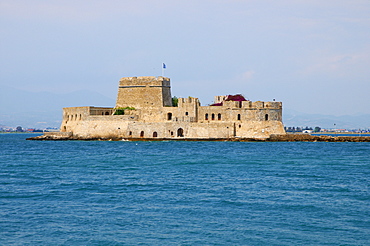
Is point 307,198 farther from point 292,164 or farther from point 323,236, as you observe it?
point 292,164

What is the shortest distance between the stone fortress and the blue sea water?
2081 cm

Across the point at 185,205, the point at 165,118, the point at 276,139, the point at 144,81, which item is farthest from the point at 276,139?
the point at 185,205

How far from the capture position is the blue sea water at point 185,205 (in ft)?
33.5

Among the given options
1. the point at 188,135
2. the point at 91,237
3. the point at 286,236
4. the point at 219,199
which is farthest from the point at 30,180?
the point at 188,135

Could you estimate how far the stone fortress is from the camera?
42.8 metres

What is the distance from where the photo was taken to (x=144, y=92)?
47.8 meters

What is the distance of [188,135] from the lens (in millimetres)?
43062

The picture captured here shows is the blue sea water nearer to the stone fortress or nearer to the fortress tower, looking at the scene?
the stone fortress

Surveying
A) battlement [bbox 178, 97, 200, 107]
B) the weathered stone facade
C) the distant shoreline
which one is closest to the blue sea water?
the distant shoreline

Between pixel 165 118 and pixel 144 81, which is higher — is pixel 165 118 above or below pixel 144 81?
below

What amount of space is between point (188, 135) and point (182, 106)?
Result: 108 inches

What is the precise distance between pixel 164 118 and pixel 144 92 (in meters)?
3.50

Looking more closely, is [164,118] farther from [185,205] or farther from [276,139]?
[185,205]

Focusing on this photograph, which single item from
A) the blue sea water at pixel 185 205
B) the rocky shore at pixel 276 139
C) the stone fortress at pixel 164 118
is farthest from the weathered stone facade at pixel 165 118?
the blue sea water at pixel 185 205
